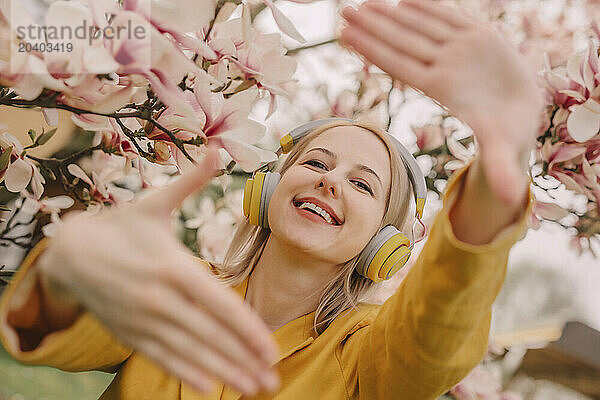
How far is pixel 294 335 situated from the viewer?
1.93ft

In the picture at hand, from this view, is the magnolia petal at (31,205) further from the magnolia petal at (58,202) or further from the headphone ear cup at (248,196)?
the headphone ear cup at (248,196)

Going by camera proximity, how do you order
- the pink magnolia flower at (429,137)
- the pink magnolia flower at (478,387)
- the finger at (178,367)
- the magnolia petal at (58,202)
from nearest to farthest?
1. the finger at (178,367)
2. the magnolia petal at (58,202)
3. the pink magnolia flower at (429,137)
4. the pink magnolia flower at (478,387)

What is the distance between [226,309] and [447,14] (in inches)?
8.2

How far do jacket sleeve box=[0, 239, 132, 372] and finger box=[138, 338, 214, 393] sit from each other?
0.21ft

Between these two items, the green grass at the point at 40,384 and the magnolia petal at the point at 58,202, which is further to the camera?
the green grass at the point at 40,384

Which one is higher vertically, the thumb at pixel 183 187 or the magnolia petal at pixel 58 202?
the thumb at pixel 183 187

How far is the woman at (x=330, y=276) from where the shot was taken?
0.90 feet

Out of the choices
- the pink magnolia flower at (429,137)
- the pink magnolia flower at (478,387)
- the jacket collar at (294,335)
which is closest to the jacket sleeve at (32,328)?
the jacket collar at (294,335)

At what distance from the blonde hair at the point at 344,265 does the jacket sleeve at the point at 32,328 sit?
9.6 inches

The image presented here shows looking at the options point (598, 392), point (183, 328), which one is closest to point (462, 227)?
point (183, 328)

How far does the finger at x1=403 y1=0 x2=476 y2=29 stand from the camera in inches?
14.2

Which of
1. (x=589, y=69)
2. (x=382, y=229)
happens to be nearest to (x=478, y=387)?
(x=382, y=229)

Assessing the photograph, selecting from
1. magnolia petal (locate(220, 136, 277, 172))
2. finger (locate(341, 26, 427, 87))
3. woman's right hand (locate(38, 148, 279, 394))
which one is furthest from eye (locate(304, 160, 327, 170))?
woman's right hand (locate(38, 148, 279, 394))

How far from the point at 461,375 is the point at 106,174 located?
38 cm
